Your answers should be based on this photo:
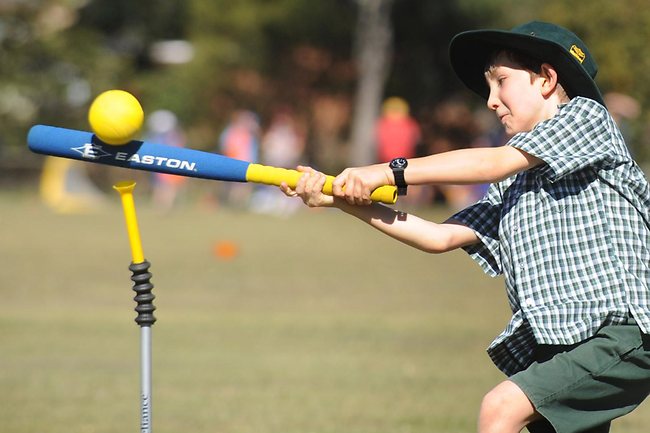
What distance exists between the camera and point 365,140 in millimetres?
36188

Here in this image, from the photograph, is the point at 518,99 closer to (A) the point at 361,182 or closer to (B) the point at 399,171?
(B) the point at 399,171

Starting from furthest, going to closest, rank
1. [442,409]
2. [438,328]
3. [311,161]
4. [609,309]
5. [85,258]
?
[311,161] < [85,258] < [438,328] < [442,409] < [609,309]

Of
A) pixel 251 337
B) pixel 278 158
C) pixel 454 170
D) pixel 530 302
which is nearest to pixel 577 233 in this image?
pixel 530 302

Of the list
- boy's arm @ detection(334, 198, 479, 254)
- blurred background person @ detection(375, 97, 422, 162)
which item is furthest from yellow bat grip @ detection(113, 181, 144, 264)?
blurred background person @ detection(375, 97, 422, 162)

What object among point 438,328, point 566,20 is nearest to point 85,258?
point 438,328

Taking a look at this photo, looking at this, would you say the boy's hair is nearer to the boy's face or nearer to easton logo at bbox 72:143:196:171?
the boy's face

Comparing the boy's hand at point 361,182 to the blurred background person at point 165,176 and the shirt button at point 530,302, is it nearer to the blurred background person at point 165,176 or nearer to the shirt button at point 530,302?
the shirt button at point 530,302

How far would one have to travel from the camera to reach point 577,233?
4.35 metres

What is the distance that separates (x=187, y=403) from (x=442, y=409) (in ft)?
5.50

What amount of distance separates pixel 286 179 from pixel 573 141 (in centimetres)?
104

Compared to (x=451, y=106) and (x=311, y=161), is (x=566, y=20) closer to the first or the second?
(x=451, y=106)

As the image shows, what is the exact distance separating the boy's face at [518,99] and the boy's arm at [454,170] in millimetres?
260

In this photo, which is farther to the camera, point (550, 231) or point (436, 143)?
point (436, 143)

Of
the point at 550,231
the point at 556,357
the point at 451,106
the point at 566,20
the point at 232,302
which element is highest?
the point at 451,106
